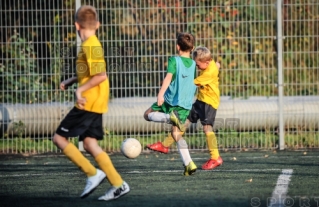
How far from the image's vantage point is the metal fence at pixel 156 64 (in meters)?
13.9

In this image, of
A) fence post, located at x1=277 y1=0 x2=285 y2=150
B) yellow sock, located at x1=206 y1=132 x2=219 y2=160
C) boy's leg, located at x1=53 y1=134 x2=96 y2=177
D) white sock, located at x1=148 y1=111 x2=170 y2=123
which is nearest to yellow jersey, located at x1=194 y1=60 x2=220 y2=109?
yellow sock, located at x1=206 y1=132 x2=219 y2=160

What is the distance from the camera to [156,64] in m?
14.1

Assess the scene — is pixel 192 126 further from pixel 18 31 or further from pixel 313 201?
pixel 313 201

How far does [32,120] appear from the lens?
14.1 meters

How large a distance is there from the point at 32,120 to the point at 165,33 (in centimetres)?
268

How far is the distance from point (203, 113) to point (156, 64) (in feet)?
11.2

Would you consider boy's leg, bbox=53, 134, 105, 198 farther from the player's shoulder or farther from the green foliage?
the green foliage

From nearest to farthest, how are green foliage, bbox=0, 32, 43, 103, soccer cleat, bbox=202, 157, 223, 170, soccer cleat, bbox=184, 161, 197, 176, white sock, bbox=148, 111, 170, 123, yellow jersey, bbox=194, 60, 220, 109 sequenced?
soccer cleat, bbox=184, 161, 197, 176 → white sock, bbox=148, 111, 170, 123 → soccer cleat, bbox=202, 157, 223, 170 → yellow jersey, bbox=194, 60, 220, 109 → green foliage, bbox=0, 32, 43, 103

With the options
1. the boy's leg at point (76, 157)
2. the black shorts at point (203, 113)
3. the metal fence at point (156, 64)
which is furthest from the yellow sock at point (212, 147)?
the metal fence at point (156, 64)

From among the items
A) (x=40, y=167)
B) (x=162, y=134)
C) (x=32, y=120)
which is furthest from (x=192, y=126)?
(x=40, y=167)

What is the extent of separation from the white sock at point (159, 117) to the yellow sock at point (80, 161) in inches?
95.9

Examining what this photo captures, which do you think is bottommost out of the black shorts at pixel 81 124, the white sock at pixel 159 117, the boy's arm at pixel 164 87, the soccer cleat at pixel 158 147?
the soccer cleat at pixel 158 147

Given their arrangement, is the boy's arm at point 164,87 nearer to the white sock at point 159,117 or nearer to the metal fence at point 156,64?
the white sock at point 159,117

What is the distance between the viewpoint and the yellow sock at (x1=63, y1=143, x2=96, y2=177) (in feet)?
24.3
